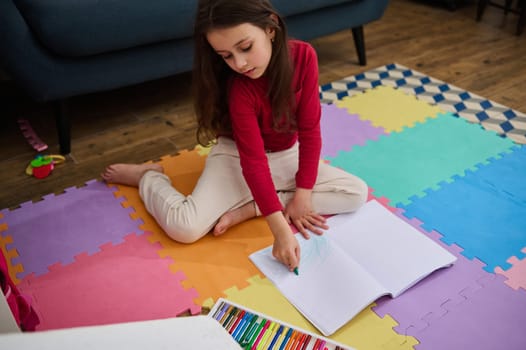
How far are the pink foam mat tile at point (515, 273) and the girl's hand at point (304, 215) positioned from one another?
43 centimetres

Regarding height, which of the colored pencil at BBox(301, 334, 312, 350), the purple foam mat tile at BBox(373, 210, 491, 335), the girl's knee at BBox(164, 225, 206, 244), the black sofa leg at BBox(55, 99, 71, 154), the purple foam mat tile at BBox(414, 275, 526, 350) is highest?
the black sofa leg at BBox(55, 99, 71, 154)

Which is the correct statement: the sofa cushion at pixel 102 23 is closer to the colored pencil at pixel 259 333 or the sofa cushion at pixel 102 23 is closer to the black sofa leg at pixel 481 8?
the colored pencil at pixel 259 333

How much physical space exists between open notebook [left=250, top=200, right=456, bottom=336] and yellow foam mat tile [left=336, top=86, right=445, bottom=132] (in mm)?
542

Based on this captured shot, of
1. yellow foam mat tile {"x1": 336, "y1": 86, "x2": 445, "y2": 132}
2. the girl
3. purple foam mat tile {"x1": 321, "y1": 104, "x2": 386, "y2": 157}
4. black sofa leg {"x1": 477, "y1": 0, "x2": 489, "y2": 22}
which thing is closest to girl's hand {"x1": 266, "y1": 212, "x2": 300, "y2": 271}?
the girl

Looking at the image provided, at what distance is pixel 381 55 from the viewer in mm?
2199

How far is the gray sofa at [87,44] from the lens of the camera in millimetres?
1291

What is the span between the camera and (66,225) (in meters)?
1.22

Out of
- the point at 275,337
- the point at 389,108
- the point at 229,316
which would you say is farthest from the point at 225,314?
the point at 389,108

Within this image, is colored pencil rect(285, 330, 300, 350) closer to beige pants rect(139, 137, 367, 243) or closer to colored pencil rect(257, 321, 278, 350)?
colored pencil rect(257, 321, 278, 350)

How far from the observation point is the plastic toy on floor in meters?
1.40

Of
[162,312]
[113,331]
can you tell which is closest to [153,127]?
[162,312]

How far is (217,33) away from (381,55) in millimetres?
1503

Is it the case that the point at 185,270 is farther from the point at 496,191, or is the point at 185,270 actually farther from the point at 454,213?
the point at 496,191

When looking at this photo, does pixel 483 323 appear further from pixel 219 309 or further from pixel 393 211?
pixel 219 309
